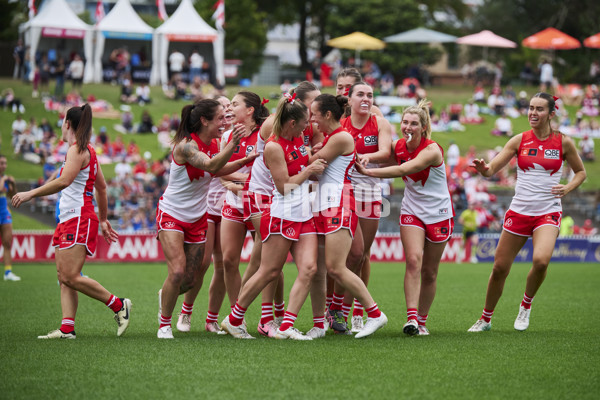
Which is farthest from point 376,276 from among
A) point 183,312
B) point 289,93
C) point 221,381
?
point 221,381

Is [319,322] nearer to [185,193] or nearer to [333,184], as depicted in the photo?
[333,184]

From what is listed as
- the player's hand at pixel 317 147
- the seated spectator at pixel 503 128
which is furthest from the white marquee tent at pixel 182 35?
the player's hand at pixel 317 147

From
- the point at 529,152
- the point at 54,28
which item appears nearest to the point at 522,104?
the point at 54,28

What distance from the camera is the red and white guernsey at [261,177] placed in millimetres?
7883

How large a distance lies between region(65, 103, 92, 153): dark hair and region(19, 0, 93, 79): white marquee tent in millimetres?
29725

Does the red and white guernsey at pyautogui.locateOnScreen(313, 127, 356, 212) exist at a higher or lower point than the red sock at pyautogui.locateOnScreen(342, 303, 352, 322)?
higher

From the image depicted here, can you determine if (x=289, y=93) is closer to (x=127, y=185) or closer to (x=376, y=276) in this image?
(x=376, y=276)

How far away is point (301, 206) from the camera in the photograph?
7.43 meters

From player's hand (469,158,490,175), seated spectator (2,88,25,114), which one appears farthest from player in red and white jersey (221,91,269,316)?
seated spectator (2,88,25,114)

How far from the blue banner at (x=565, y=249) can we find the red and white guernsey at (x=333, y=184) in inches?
615

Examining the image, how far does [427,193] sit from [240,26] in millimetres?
40913

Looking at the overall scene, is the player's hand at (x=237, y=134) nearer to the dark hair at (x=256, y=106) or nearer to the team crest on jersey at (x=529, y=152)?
the dark hair at (x=256, y=106)

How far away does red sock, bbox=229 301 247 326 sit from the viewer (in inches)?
302

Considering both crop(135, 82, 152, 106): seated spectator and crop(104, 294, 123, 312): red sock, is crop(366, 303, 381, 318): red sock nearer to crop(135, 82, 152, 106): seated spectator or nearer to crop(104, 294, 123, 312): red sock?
crop(104, 294, 123, 312): red sock
